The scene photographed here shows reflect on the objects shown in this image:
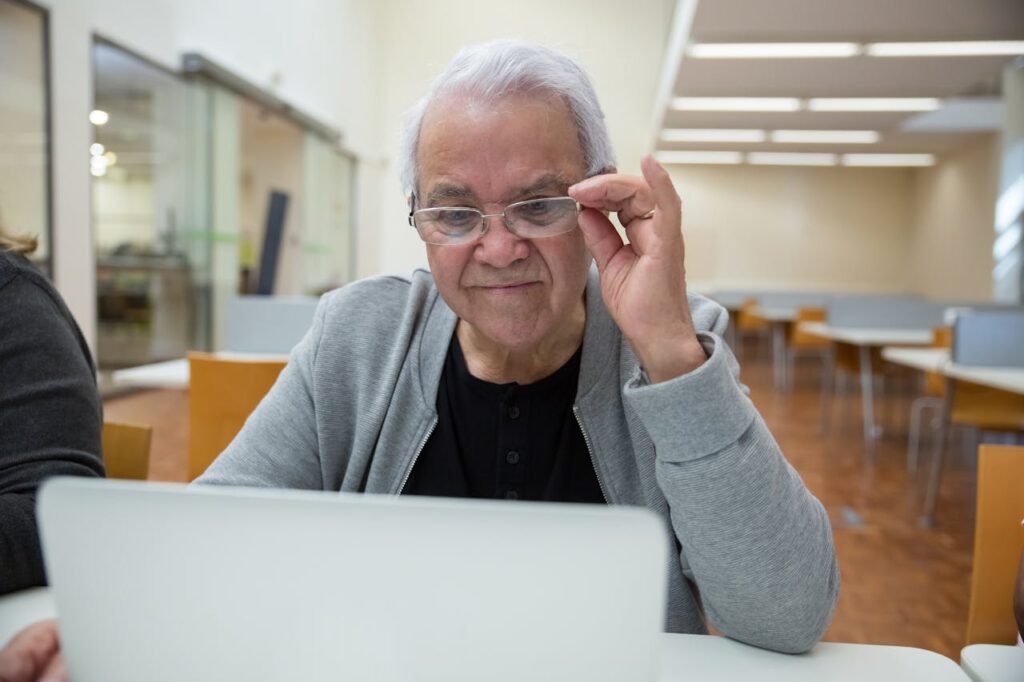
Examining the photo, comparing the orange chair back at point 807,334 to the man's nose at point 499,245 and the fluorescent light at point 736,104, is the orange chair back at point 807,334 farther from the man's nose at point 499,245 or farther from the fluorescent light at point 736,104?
the man's nose at point 499,245

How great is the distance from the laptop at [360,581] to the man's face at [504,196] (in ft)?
2.05

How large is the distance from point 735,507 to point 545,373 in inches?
16.4

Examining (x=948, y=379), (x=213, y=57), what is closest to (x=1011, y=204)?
(x=948, y=379)

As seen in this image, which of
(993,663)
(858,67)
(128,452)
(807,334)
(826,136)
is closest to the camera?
(993,663)

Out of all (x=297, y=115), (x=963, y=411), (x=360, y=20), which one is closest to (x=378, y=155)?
(x=360, y=20)

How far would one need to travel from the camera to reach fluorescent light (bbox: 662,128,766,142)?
10961 millimetres

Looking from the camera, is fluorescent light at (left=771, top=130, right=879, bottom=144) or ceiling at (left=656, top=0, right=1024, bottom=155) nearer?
ceiling at (left=656, top=0, right=1024, bottom=155)

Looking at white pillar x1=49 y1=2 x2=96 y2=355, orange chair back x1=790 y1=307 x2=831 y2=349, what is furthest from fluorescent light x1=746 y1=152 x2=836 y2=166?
white pillar x1=49 y1=2 x2=96 y2=355

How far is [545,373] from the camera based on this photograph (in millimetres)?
1171

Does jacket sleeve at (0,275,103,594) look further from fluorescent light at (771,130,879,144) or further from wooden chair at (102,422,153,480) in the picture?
fluorescent light at (771,130,879,144)

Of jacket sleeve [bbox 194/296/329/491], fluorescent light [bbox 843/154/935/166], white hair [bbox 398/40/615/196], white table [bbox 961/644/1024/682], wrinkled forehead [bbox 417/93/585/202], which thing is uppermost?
fluorescent light [bbox 843/154/935/166]

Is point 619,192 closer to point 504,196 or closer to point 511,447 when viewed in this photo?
point 504,196

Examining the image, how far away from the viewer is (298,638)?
44cm

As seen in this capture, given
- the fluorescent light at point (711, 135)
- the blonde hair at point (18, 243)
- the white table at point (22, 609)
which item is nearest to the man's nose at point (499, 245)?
the white table at point (22, 609)
